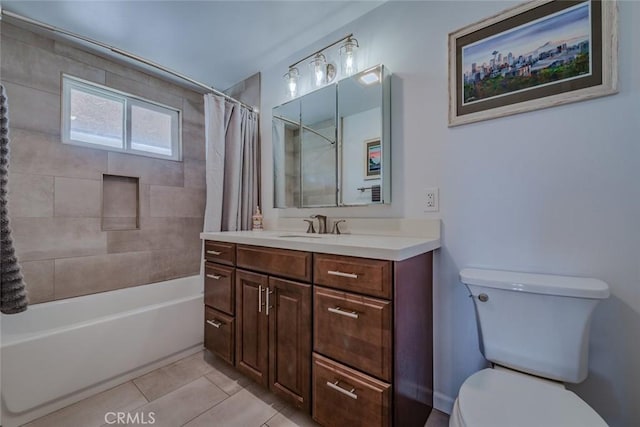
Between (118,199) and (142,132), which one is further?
(142,132)

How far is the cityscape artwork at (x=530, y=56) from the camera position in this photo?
41.4 inches

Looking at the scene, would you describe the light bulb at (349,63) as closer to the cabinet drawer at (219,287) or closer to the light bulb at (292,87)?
the light bulb at (292,87)

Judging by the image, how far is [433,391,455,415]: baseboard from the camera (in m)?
1.34

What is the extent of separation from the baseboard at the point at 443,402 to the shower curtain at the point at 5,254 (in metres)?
1.99

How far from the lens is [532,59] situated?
3.75 ft

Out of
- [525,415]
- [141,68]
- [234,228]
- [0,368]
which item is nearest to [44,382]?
[0,368]

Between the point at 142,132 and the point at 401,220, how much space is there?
2386 mm

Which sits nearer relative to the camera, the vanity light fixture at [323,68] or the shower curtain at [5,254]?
the shower curtain at [5,254]

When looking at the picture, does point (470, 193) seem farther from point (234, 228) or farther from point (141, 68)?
point (141, 68)

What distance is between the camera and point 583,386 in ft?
3.42

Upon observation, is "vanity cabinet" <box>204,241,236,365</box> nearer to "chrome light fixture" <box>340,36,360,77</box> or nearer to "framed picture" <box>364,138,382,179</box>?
"framed picture" <box>364,138,382,179</box>

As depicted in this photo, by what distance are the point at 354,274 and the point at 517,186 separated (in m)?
0.87

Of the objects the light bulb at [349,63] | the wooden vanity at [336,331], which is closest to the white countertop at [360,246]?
the wooden vanity at [336,331]

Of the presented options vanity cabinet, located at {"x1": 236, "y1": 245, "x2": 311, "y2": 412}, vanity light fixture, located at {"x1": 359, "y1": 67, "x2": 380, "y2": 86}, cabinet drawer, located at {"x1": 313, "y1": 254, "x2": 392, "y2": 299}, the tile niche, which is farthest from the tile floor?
vanity light fixture, located at {"x1": 359, "y1": 67, "x2": 380, "y2": 86}
